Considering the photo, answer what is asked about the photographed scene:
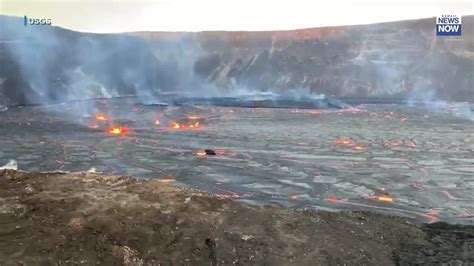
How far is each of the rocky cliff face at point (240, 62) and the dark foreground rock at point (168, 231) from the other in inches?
2416

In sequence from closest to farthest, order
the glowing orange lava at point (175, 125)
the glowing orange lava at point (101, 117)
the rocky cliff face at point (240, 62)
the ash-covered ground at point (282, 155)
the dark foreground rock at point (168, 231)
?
1. the dark foreground rock at point (168, 231)
2. the ash-covered ground at point (282, 155)
3. the glowing orange lava at point (175, 125)
4. the glowing orange lava at point (101, 117)
5. the rocky cliff face at point (240, 62)

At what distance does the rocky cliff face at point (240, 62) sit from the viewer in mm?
79750

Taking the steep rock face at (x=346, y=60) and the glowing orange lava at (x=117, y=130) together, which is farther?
the steep rock face at (x=346, y=60)

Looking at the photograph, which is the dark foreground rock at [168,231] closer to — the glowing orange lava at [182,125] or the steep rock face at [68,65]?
the glowing orange lava at [182,125]

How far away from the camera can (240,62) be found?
114750 mm

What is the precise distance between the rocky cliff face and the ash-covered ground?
1100 inches

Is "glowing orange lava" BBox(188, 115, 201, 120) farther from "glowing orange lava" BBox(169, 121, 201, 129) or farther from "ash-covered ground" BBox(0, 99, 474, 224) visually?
"glowing orange lava" BBox(169, 121, 201, 129)

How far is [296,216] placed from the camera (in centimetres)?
1118

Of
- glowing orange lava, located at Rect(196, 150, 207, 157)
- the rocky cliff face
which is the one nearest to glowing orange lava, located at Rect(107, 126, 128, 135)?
glowing orange lava, located at Rect(196, 150, 207, 157)

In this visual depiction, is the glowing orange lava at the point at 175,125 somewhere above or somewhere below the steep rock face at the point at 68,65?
below

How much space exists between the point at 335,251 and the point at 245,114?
48618 millimetres

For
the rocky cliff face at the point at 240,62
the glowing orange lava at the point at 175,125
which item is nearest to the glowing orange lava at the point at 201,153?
the glowing orange lava at the point at 175,125

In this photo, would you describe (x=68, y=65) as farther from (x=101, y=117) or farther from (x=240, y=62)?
(x=240, y=62)

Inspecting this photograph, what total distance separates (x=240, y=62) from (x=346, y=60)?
84.9 feet
